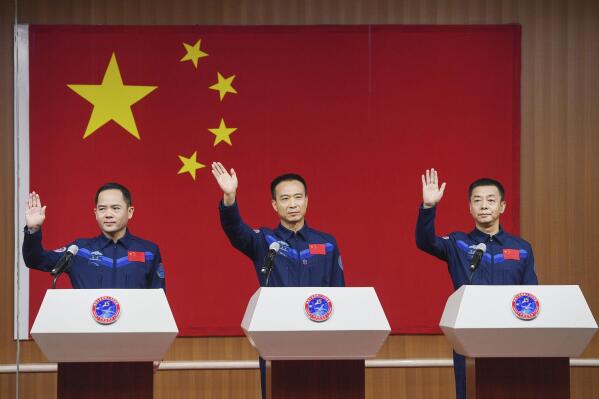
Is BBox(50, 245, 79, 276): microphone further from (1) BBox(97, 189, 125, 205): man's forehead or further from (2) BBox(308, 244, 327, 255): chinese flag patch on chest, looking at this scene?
(2) BBox(308, 244, 327, 255): chinese flag patch on chest

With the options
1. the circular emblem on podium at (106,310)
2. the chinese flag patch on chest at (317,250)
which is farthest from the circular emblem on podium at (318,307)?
the chinese flag patch on chest at (317,250)

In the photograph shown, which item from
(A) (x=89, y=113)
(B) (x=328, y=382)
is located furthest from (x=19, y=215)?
(B) (x=328, y=382)

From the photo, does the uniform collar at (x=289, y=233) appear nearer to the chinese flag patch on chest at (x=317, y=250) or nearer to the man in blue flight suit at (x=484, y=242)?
the chinese flag patch on chest at (x=317, y=250)

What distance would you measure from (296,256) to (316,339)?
3.61ft

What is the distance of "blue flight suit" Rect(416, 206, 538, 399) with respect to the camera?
432cm

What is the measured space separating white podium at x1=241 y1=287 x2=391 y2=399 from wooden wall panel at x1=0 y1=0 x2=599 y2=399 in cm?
209

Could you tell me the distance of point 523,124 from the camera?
18.4 ft

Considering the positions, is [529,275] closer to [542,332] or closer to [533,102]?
[542,332]

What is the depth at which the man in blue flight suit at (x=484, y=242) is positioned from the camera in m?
4.30

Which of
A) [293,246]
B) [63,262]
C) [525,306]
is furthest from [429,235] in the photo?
[63,262]

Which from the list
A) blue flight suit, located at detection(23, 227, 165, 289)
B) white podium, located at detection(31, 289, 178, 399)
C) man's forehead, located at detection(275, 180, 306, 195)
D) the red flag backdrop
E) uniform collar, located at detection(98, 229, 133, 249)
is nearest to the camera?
white podium, located at detection(31, 289, 178, 399)

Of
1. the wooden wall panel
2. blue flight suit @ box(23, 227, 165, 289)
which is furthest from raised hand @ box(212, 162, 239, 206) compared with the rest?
the wooden wall panel

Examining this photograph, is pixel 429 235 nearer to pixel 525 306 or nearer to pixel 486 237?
pixel 486 237

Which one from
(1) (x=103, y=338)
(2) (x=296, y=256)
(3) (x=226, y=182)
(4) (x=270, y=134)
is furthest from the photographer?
(4) (x=270, y=134)
